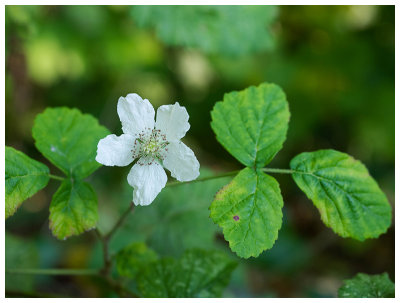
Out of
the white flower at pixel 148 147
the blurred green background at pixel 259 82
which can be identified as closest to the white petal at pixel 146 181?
the white flower at pixel 148 147

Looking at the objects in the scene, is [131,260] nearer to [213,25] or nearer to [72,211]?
[72,211]

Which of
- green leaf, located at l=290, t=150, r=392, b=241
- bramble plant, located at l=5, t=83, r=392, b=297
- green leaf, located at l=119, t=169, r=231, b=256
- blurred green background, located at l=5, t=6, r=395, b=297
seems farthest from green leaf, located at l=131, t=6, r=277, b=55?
green leaf, located at l=290, t=150, r=392, b=241

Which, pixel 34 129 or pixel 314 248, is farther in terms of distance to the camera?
pixel 314 248

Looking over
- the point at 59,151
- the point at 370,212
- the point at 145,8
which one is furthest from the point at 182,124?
the point at 145,8

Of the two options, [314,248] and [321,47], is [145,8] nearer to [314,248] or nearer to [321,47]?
[321,47]

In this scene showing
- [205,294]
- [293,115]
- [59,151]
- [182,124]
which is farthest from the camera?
[293,115]

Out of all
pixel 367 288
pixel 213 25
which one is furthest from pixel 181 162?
pixel 213 25

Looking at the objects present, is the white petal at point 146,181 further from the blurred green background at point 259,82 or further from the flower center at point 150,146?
the blurred green background at point 259,82
